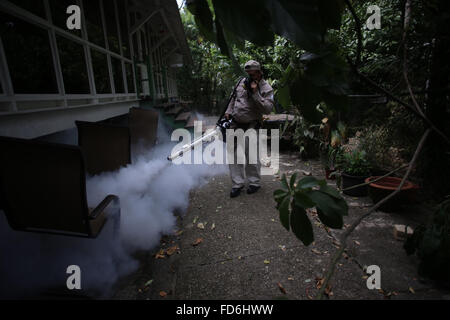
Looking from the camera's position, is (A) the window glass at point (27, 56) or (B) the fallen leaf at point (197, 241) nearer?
(A) the window glass at point (27, 56)

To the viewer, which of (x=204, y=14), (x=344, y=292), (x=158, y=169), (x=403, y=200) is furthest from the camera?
(x=158, y=169)

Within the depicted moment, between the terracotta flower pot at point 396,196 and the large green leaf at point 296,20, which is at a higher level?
the large green leaf at point 296,20

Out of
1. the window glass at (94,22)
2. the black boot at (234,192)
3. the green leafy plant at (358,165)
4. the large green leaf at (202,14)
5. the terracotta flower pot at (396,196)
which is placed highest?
the window glass at (94,22)

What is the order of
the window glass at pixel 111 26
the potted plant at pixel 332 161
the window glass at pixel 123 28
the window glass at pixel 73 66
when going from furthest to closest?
the window glass at pixel 123 28
the window glass at pixel 111 26
the potted plant at pixel 332 161
the window glass at pixel 73 66

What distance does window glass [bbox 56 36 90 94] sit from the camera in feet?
10.9

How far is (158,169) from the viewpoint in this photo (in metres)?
4.86

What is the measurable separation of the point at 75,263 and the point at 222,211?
2.04 m

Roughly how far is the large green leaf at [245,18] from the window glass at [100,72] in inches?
177

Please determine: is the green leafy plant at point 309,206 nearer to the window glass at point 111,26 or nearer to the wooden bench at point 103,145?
the wooden bench at point 103,145

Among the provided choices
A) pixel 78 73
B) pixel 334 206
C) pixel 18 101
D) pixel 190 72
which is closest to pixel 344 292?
pixel 334 206

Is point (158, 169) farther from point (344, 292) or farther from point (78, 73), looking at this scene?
point (344, 292)

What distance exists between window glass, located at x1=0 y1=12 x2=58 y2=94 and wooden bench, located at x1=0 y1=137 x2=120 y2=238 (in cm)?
126

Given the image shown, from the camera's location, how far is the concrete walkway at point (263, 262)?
7.23 feet

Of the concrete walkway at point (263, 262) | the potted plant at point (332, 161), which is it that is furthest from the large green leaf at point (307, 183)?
the potted plant at point (332, 161)
